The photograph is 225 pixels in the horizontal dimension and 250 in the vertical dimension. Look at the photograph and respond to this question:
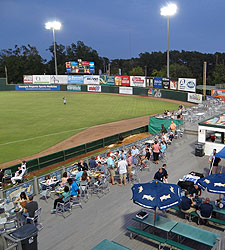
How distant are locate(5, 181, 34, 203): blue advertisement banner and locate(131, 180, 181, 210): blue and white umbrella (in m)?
5.66

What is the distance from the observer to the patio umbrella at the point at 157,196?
8.23 m

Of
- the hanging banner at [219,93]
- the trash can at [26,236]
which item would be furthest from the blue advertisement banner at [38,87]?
the trash can at [26,236]

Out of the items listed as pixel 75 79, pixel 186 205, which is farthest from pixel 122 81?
pixel 186 205

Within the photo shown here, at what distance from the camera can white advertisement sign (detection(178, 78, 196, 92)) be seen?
43.9 m

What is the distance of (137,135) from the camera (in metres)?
25.6

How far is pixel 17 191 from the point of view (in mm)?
11859

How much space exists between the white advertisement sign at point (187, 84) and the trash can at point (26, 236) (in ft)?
133

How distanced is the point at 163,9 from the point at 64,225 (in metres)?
43.9

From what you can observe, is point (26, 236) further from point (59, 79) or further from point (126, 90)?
point (59, 79)

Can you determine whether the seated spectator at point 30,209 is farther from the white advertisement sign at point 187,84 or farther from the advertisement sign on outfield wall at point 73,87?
the advertisement sign on outfield wall at point 73,87

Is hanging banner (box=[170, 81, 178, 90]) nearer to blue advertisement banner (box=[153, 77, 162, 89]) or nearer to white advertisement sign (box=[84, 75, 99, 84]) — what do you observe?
blue advertisement banner (box=[153, 77, 162, 89])

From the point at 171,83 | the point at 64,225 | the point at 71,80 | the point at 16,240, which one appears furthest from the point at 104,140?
the point at 71,80

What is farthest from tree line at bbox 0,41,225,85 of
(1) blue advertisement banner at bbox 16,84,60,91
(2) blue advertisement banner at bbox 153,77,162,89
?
(2) blue advertisement banner at bbox 153,77,162,89

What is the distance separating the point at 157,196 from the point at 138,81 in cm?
4983
